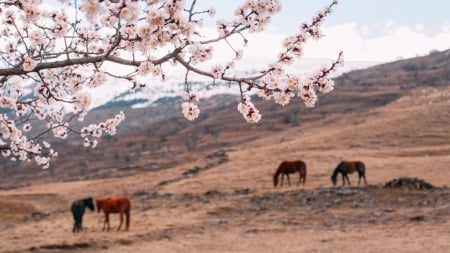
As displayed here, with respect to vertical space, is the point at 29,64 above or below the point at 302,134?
below

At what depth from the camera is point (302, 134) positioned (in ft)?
249

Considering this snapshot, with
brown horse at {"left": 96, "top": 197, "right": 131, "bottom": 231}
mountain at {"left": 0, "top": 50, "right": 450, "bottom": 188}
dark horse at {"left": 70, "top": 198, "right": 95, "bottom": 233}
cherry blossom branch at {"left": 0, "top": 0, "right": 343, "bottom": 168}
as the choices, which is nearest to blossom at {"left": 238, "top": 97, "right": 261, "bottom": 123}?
cherry blossom branch at {"left": 0, "top": 0, "right": 343, "bottom": 168}

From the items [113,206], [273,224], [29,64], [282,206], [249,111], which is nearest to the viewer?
[29,64]

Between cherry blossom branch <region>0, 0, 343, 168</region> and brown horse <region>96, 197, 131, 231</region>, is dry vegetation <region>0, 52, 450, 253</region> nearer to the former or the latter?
brown horse <region>96, 197, 131, 231</region>

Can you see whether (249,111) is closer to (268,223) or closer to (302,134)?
(268,223)

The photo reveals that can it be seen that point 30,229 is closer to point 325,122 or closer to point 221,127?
point 325,122

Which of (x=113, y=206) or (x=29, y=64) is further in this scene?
(x=113, y=206)

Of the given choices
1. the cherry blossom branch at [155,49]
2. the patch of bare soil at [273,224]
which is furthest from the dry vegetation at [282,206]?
the cherry blossom branch at [155,49]

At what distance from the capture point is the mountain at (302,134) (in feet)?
165

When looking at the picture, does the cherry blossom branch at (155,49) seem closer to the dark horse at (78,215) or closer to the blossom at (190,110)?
the blossom at (190,110)

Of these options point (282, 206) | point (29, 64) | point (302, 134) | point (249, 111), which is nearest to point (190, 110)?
point (249, 111)

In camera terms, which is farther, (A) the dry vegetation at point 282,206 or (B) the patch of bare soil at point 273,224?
(A) the dry vegetation at point 282,206

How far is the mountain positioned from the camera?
50406mm

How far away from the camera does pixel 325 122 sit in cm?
8644
